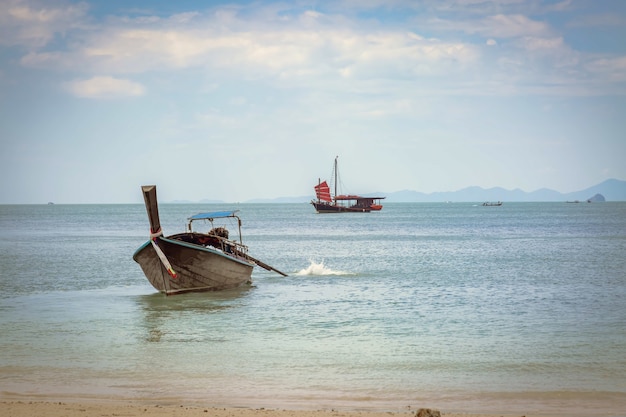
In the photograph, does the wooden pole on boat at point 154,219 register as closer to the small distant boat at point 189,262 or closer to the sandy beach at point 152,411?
the small distant boat at point 189,262

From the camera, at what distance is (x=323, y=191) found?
474 ft

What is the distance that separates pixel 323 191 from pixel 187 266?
396 feet

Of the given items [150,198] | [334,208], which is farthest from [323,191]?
[150,198]

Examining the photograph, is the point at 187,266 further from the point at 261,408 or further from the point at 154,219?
the point at 261,408

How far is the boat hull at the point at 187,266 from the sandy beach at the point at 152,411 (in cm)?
1242

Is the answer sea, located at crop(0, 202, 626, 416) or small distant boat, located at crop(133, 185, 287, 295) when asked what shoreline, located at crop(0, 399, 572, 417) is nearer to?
sea, located at crop(0, 202, 626, 416)

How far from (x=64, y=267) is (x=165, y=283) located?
14579mm

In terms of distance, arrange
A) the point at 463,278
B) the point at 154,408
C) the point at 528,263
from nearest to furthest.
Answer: the point at 154,408 → the point at 463,278 → the point at 528,263

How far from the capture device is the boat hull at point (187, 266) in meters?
23.5

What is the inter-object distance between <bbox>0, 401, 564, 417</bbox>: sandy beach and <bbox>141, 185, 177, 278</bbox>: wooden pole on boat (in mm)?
10044

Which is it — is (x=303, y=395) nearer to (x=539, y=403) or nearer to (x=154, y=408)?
(x=154, y=408)

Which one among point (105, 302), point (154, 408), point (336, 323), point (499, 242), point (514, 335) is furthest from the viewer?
point (499, 242)

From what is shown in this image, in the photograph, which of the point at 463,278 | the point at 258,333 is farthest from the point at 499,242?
the point at 258,333

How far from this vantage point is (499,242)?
192ft
